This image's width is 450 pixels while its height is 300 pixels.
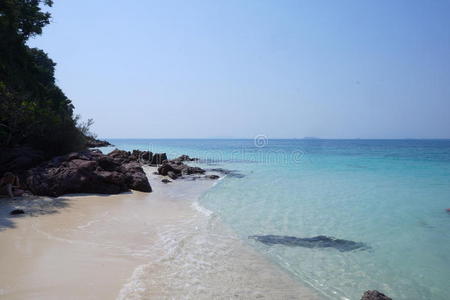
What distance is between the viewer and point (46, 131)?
14.8 metres

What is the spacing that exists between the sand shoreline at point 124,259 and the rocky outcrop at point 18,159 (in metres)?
3.28

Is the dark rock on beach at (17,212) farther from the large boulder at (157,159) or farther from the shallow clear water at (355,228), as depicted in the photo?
the large boulder at (157,159)

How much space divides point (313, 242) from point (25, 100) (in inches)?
553

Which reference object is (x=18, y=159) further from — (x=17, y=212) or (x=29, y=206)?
(x=17, y=212)

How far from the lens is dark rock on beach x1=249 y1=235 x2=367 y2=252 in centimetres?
744

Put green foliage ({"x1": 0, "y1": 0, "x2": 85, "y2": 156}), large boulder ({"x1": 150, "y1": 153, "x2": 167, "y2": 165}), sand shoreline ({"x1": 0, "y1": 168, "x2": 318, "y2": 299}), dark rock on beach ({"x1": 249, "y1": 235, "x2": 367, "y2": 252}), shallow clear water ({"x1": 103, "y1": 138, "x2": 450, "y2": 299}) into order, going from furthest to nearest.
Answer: large boulder ({"x1": 150, "y1": 153, "x2": 167, "y2": 165}) → green foliage ({"x1": 0, "y1": 0, "x2": 85, "y2": 156}) → dark rock on beach ({"x1": 249, "y1": 235, "x2": 367, "y2": 252}) → shallow clear water ({"x1": 103, "y1": 138, "x2": 450, "y2": 299}) → sand shoreline ({"x1": 0, "y1": 168, "x2": 318, "y2": 299})

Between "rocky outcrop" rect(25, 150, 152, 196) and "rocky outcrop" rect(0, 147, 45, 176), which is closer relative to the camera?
"rocky outcrop" rect(25, 150, 152, 196)

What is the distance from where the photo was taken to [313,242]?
25.4 feet

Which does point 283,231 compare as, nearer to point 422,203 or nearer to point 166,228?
point 166,228

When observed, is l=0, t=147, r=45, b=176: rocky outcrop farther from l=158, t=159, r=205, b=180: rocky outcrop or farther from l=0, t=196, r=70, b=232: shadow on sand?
l=158, t=159, r=205, b=180: rocky outcrop

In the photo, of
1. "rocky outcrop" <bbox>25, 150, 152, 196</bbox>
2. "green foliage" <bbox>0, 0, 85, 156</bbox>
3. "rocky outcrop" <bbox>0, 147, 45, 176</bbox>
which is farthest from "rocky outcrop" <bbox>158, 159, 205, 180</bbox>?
"rocky outcrop" <bbox>0, 147, 45, 176</bbox>

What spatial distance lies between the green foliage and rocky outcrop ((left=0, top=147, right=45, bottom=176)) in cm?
68

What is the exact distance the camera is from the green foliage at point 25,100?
508 inches

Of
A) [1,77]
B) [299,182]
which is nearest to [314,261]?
[299,182]
